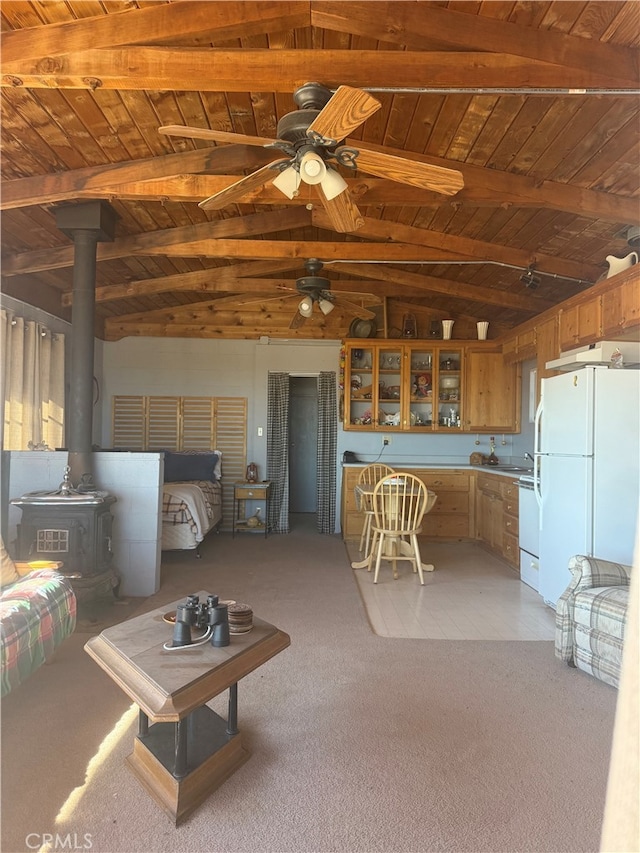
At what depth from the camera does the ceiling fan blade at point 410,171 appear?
2.25m

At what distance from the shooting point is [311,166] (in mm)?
2213

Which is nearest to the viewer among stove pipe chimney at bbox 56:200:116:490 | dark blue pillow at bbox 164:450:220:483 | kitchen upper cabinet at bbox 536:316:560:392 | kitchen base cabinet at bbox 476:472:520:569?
stove pipe chimney at bbox 56:200:116:490

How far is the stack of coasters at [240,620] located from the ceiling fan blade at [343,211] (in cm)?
201

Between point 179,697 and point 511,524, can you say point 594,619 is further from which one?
point 511,524

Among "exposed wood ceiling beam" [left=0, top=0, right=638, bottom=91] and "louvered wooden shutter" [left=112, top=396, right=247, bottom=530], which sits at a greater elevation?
"exposed wood ceiling beam" [left=0, top=0, right=638, bottom=91]

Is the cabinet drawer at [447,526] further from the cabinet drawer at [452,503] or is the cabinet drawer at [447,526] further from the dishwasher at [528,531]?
the dishwasher at [528,531]

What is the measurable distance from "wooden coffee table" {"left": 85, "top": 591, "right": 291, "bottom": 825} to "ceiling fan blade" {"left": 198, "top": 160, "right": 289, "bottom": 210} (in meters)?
2.07

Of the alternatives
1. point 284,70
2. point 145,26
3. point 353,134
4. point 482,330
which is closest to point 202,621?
point 284,70

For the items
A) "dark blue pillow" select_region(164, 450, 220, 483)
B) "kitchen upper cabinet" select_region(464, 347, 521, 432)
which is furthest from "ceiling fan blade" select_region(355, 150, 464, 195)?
"dark blue pillow" select_region(164, 450, 220, 483)

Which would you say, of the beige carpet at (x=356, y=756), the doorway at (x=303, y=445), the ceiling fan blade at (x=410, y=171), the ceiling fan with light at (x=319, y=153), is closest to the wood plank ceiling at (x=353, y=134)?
the ceiling fan with light at (x=319, y=153)

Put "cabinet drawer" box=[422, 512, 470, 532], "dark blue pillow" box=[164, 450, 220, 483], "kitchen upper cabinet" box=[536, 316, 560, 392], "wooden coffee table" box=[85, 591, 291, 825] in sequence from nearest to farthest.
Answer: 1. "wooden coffee table" box=[85, 591, 291, 825]
2. "kitchen upper cabinet" box=[536, 316, 560, 392]
3. "cabinet drawer" box=[422, 512, 470, 532]
4. "dark blue pillow" box=[164, 450, 220, 483]

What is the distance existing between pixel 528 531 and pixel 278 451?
338cm

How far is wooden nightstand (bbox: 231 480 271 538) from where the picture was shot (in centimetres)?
629

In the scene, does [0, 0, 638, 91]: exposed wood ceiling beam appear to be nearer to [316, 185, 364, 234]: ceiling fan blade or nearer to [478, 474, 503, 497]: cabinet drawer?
[316, 185, 364, 234]: ceiling fan blade
